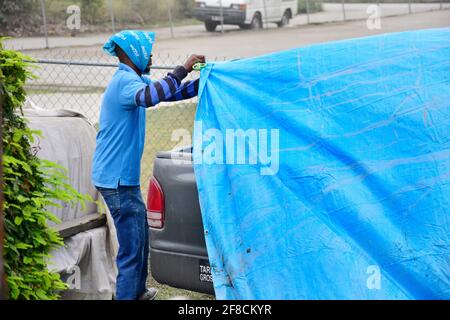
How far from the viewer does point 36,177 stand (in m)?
4.53

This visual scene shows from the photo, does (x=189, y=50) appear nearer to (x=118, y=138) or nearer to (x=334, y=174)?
(x=118, y=138)

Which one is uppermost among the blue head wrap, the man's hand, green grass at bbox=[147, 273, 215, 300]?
the blue head wrap

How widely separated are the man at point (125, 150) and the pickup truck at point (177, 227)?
145 mm

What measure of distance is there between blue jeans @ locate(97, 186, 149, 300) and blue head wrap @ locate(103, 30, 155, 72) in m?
0.88

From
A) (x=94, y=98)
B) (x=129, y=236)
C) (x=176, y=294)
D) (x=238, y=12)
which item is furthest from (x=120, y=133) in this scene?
(x=238, y=12)

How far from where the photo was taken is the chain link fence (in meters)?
10.8

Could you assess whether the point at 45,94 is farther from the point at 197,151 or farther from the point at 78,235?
the point at 197,151

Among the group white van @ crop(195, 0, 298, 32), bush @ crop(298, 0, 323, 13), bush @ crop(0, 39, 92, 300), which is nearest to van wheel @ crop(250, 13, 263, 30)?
white van @ crop(195, 0, 298, 32)

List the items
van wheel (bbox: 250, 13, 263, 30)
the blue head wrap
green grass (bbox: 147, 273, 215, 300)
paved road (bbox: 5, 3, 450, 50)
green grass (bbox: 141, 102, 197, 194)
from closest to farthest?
the blue head wrap → green grass (bbox: 147, 273, 215, 300) → green grass (bbox: 141, 102, 197, 194) → paved road (bbox: 5, 3, 450, 50) → van wheel (bbox: 250, 13, 263, 30)

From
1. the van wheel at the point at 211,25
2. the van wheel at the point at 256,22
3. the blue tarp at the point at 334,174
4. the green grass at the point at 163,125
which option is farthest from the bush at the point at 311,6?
the blue tarp at the point at 334,174

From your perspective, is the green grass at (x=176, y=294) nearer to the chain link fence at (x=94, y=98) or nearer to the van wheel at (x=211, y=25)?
the chain link fence at (x=94, y=98)

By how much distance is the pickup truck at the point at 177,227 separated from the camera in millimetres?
5059

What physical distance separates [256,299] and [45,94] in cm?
1033

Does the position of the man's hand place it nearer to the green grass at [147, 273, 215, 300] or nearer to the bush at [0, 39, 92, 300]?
the bush at [0, 39, 92, 300]
